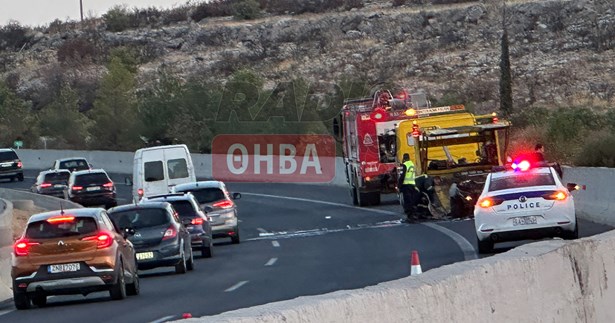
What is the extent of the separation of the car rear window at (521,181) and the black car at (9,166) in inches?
1925

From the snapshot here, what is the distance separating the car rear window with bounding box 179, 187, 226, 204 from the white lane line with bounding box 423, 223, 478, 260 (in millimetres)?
4890

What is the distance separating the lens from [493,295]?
30.5 feet

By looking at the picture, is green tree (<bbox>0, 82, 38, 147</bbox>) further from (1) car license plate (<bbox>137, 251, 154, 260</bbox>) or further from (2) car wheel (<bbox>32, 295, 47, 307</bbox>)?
(2) car wheel (<bbox>32, 295, 47, 307</bbox>)

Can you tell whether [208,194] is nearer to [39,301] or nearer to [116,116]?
[39,301]

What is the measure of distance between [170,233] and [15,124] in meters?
70.2

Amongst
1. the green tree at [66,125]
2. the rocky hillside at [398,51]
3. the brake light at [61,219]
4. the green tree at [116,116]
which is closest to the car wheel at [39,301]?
the brake light at [61,219]

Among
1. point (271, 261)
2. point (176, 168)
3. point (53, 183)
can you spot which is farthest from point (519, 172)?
point (53, 183)

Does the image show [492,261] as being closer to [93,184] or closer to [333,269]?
[333,269]

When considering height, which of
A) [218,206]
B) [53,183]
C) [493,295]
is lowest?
[53,183]

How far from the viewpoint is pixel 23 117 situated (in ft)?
306

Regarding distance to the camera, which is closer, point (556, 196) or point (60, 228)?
point (60, 228)

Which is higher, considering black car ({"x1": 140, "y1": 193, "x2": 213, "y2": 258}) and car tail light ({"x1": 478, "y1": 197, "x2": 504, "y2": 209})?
car tail light ({"x1": 478, "y1": 197, "x2": 504, "y2": 209})

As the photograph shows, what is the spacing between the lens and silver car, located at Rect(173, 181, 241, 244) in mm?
32375

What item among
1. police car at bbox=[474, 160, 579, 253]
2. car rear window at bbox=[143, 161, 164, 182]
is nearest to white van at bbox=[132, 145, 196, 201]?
car rear window at bbox=[143, 161, 164, 182]
